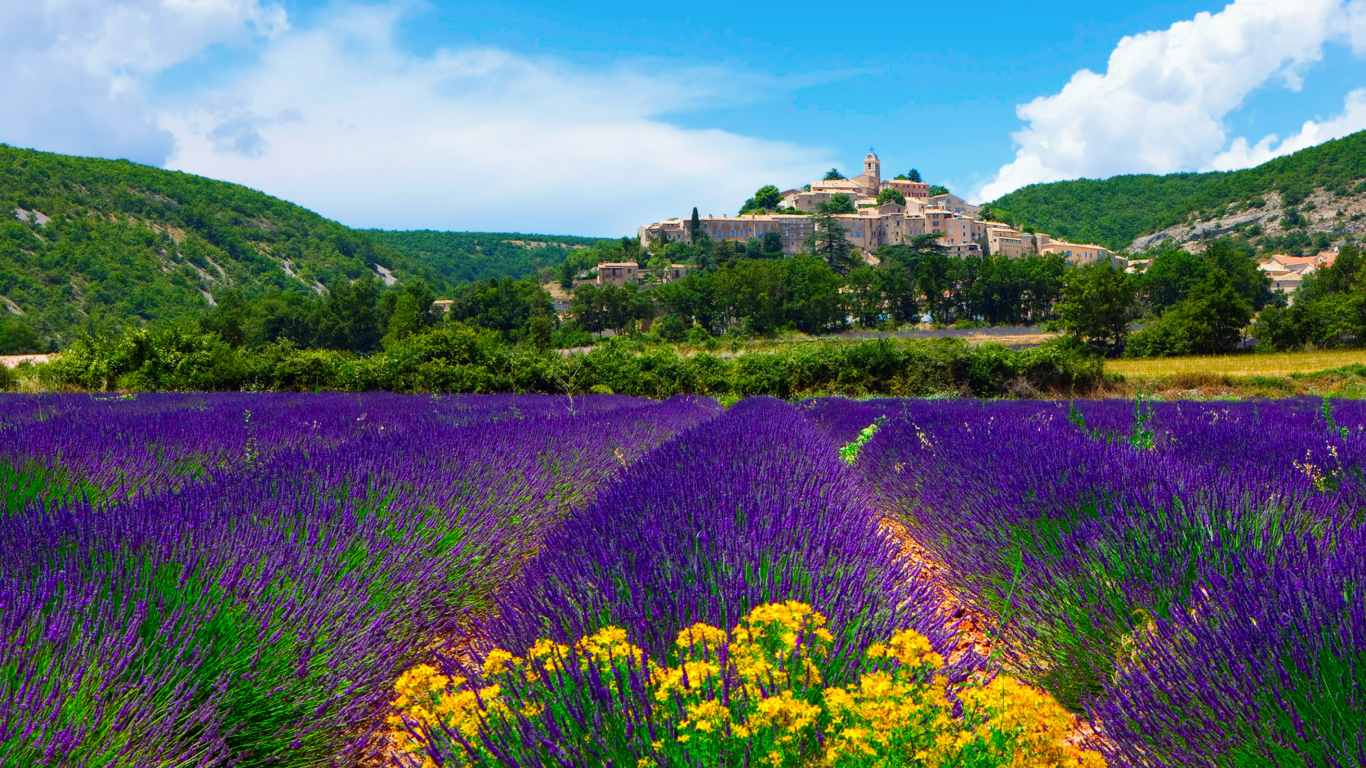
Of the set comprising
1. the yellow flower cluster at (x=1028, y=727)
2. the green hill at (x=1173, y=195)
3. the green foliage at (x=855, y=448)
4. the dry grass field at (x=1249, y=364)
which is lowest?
the dry grass field at (x=1249, y=364)

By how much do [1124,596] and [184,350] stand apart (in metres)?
16.7

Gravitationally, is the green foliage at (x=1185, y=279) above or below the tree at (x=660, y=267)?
below

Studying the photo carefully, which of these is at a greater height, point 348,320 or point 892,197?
point 892,197

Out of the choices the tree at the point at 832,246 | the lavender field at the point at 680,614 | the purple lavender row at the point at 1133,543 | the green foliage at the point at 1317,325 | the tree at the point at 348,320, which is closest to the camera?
the lavender field at the point at 680,614

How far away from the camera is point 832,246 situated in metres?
83.7

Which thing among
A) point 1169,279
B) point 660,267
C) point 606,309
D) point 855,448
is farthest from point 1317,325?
point 660,267

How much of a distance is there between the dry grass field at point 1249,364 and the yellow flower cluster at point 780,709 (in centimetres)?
2171

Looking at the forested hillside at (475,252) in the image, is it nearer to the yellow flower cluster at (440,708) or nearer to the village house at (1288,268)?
the village house at (1288,268)

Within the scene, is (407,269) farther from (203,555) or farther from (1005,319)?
(203,555)

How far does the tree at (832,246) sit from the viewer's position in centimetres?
8106

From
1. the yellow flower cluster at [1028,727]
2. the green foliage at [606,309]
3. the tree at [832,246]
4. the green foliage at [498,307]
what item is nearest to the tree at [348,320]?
the green foliage at [498,307]

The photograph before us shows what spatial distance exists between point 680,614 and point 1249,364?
28816 mm

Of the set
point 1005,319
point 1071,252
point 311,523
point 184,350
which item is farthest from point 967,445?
point 1071,252

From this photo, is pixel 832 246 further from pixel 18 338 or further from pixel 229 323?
pixel 18 338
